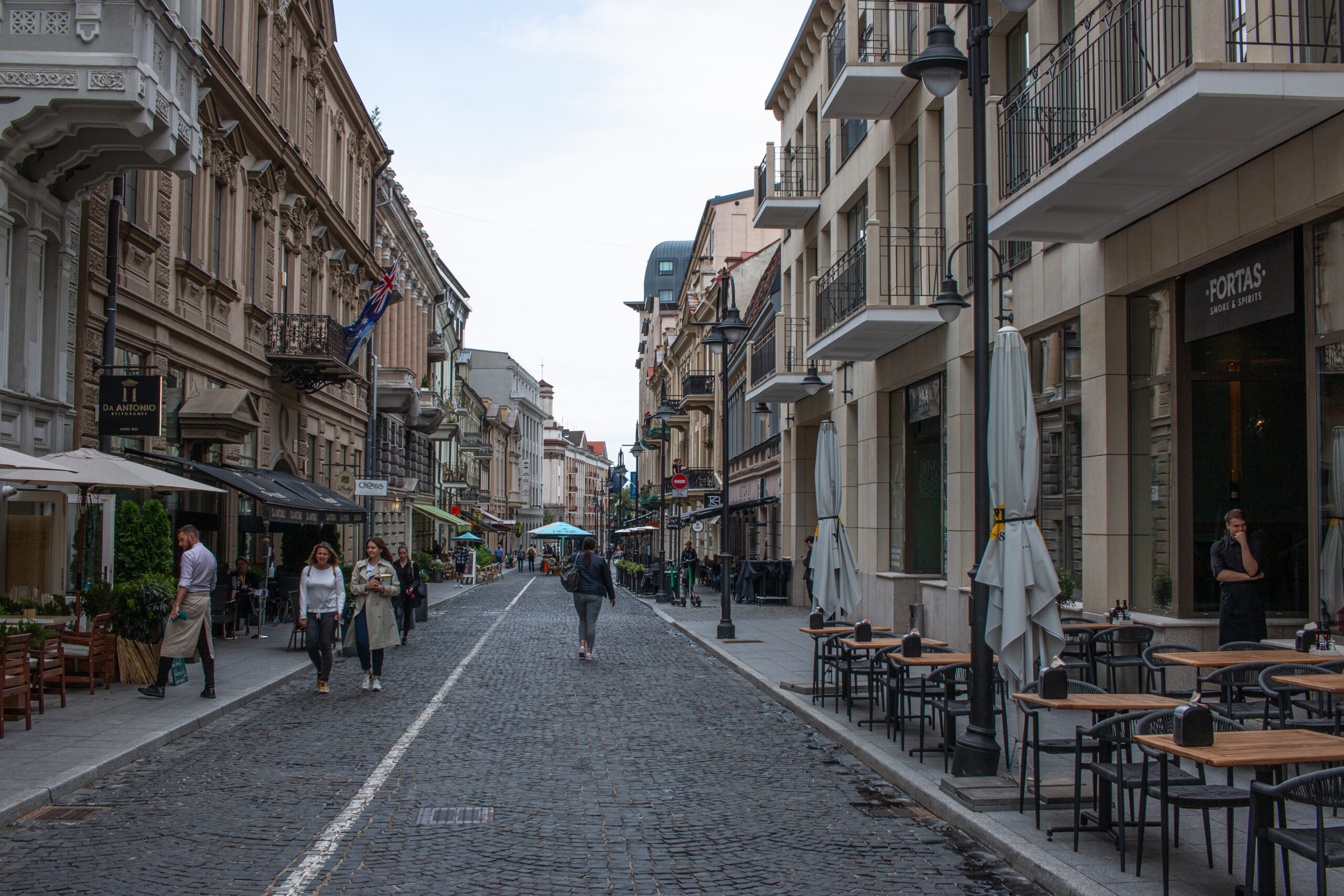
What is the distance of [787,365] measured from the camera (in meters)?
26.0

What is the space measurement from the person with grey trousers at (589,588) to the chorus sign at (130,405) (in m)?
6.01

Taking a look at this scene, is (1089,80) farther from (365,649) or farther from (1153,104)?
(365,649)

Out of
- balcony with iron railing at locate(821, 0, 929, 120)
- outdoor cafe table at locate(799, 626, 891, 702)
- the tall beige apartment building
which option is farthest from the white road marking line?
balcony with iron railing at locate(821, 0, 929, 120)

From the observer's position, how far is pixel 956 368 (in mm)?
16969

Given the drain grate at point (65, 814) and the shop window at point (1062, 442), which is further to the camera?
the shop window at point (1062, 442)

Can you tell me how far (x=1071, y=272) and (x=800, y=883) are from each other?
9510 millimetres

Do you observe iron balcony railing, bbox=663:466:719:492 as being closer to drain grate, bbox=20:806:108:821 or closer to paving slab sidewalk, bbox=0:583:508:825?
paving slab sidewalk, bbox=0:583:508:825

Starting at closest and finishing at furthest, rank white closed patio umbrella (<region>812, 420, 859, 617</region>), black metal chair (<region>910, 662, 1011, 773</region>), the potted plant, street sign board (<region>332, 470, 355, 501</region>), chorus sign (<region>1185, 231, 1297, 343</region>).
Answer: black metal chair (<region>910, 662, 1011, 773</region>), chorus sign (<region>1185, 231, 1297, 343</region>), the potted plant, white closed patio umbrella (<region>812, 420, 859, 617</region>), street sign board (<region>332, 470, 355, 501</region>)

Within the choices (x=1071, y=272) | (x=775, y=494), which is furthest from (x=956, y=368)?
(x=775, y=494)

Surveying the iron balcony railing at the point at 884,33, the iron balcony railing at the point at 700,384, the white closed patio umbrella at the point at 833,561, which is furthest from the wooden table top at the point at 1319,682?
the iron balcony railing at the point at 700,384

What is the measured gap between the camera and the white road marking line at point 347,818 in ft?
19.1

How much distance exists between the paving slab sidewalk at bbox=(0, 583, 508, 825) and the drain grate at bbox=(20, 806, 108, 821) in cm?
6

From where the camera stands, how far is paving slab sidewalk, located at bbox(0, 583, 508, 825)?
25.7ft

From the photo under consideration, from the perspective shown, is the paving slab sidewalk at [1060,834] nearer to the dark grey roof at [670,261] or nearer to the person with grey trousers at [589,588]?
the person with grey trousers at [589,588]
